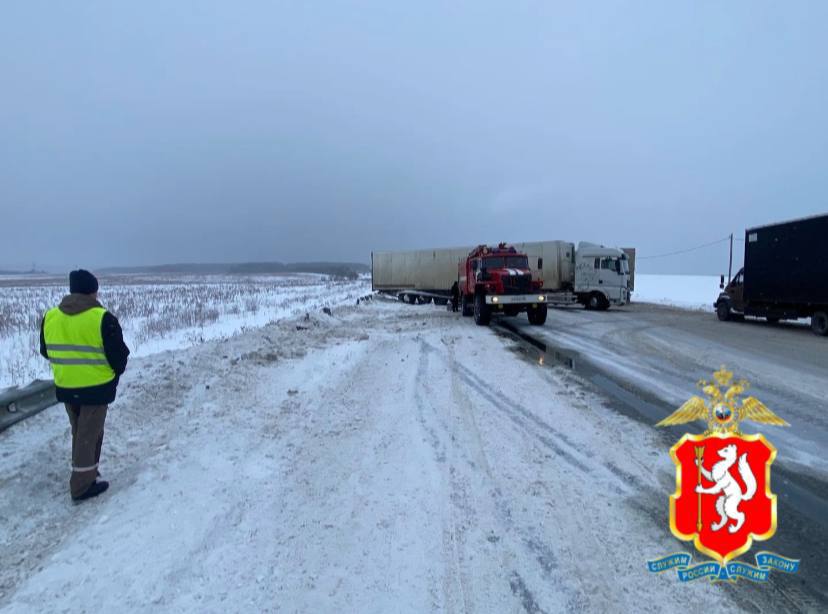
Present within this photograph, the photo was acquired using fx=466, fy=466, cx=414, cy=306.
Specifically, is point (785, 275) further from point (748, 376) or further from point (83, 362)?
point (83, 362)

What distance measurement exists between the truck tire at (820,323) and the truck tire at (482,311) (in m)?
10.2

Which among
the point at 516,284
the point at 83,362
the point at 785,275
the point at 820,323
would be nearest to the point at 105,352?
the point at 83,362

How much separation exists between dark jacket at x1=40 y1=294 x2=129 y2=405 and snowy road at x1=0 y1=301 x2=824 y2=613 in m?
0.85

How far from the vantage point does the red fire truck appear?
15609mm

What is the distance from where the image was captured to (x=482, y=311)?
16.0m

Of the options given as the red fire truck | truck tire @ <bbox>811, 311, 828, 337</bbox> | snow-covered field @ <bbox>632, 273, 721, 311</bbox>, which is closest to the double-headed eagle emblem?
the red fire truck

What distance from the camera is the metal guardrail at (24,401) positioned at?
199 inches

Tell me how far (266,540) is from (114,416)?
11.1ft

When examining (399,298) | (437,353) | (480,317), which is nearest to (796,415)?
(437,353)

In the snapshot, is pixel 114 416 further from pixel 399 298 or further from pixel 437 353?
pixel 399 298

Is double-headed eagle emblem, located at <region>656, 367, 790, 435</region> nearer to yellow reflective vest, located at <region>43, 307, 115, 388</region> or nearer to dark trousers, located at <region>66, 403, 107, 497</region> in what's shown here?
yellow reflective vest, located at <region>43, 307, 115, 388</region>

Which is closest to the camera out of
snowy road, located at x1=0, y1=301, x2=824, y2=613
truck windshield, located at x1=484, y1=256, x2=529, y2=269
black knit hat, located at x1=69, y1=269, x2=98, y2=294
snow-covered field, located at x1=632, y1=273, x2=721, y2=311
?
snowy road, located at x1=0, y1=301, x2=824, y2=613

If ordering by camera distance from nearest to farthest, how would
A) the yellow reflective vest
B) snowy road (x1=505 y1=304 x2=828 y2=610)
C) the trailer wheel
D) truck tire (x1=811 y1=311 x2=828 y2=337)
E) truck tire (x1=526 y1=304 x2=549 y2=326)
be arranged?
snowy road (x1=505 y1=304 x2=828 y2=610), the yellow reflective vest, truck tire (x1=811 y1=311 x2=828 y2=337), truck tire (x1=526 y1=304 x2=549 y2=326), the trailer wheel

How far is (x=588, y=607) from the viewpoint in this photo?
2619 mm
